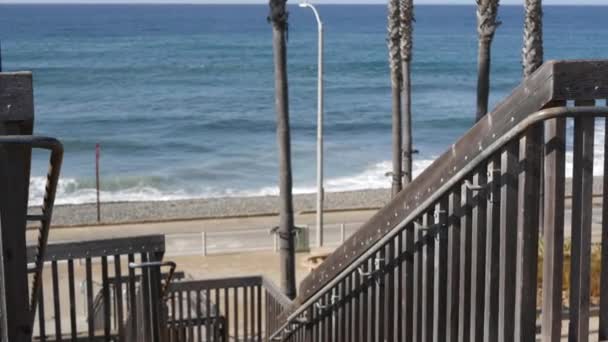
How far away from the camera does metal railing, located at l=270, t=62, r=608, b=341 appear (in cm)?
341

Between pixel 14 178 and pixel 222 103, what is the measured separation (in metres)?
60.5

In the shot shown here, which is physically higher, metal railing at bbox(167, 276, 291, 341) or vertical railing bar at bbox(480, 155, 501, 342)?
vertical railing bar at bbox(480, 155, 501, 342)

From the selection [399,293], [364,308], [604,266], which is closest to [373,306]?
[364,308]

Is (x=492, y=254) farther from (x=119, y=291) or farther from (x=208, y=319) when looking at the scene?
(x=208, y=319)

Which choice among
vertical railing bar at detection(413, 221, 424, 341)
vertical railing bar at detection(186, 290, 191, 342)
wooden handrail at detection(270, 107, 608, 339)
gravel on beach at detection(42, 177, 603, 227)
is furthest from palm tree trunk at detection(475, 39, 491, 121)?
wooden handrail at detection(270, 107, 608, 339)

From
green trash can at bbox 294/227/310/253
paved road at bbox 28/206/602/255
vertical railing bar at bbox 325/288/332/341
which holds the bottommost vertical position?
paved road at bbox 28/206/602/255

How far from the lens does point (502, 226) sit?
367cm

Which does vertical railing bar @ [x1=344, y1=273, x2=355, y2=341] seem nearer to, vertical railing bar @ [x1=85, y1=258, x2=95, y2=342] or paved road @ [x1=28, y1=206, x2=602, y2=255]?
vertical railing bar @ [x1=85, y1=258, x2=95, y2=342]

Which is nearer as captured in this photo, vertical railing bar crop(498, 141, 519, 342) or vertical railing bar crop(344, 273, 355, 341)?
vertical railing bar crop(498, 141, 519, 342)

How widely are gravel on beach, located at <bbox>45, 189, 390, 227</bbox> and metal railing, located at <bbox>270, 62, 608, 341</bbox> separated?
25.9 metres

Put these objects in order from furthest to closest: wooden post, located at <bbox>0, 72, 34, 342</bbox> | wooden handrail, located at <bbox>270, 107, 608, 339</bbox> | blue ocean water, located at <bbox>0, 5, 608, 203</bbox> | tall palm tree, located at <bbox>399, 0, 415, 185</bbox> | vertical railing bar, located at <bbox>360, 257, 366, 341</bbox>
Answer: blue ocean water, located at <bbox>0, 5, 608, 203</bbox>
tall palm tree, located at <bbox>399, 0, 415, 185</bbox>
vertical railing bar, located at <bbox>360, 257, 366, 341</bbox>
wooden handrail, located at <bbox>270, 107, 608, 339</bbox>
wooden post, located at <bbox>0, 72, 34, 342</bbox>

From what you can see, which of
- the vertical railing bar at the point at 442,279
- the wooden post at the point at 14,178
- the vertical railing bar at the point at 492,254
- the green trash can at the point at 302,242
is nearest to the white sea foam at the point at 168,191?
the green trash can at the point at 302,242

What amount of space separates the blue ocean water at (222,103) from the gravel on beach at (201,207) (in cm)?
271

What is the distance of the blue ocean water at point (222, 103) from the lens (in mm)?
41562
